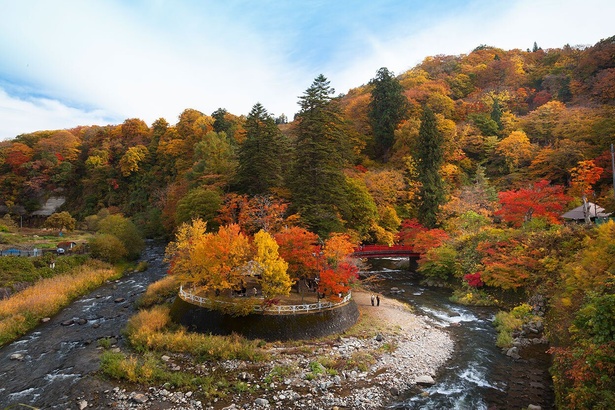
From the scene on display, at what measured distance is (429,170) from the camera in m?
45.5

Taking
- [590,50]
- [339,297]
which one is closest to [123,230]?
[339,297]

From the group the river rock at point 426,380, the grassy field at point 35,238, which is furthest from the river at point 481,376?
the grassy field at point 35,238

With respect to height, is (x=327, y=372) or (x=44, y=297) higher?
(x=44, y=297)

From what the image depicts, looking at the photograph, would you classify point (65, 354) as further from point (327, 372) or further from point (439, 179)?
point (439, 179)

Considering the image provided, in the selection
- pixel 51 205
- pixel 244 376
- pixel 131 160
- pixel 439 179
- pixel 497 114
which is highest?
pixel 497 114

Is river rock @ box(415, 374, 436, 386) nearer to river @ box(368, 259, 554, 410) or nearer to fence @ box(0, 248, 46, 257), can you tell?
river @ box(368, 259, 554, 410)

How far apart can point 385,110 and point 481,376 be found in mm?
51517

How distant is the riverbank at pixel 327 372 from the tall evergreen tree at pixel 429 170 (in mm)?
22531

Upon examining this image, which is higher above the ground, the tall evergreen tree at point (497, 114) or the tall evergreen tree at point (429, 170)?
the tall evergreen tree at point (497, 114)

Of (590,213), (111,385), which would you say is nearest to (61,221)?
(111,385)

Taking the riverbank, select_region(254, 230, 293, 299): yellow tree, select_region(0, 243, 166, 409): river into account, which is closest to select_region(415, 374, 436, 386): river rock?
the riverbank

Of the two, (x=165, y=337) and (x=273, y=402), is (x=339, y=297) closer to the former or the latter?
(x=273, y=402)

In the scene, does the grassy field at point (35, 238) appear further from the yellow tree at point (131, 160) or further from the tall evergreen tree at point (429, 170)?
the tall evergreen tree at point (429, 170)

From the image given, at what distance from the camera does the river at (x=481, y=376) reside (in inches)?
615
